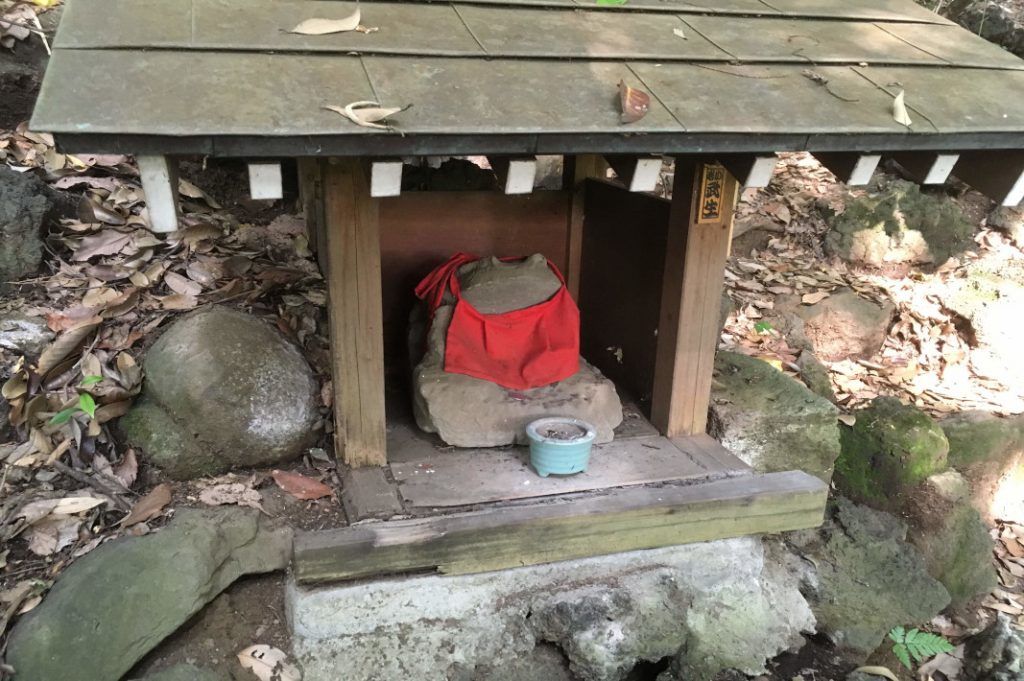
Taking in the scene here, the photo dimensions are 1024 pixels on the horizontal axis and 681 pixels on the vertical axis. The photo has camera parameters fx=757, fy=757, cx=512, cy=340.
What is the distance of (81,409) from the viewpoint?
12.0 ft

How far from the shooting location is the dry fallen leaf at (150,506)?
3.47 m

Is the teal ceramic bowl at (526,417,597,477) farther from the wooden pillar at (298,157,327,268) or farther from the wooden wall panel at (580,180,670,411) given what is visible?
the wooden pillar at (298,157,327,268)

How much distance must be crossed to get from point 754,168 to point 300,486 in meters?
2.56

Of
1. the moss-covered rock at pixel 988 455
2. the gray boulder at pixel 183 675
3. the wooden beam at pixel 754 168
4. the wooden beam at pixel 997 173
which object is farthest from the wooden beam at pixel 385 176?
the moss-covered rock at pixel 988 455

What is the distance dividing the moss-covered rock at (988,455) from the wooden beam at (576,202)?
298 cm

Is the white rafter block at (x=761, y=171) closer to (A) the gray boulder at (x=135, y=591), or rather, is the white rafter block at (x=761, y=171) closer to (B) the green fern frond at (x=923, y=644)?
(A) the gray boulder at (x=135, y=591)

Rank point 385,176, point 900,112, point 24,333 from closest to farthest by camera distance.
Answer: point 385,176 < point 900,112 < point 24,333

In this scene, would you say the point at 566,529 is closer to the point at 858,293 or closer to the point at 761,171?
the point at 761,171

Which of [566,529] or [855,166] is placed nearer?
[855,166]

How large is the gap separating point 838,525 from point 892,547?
12.8 inches

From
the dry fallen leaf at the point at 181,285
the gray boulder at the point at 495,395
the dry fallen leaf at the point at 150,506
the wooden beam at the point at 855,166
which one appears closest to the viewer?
the wooden beam at the point at 855,166

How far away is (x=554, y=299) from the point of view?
14.3 ft

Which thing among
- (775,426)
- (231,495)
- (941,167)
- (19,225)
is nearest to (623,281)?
(775,426)

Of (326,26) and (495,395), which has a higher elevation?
(326,26)
